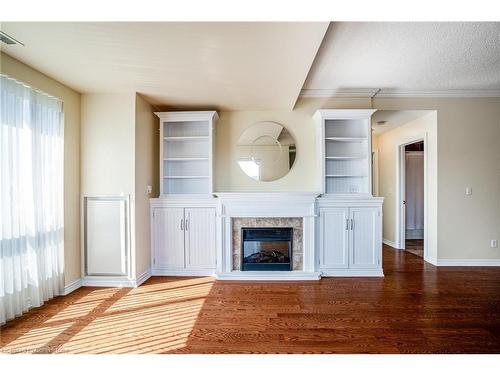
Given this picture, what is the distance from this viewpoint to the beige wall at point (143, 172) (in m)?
3.22

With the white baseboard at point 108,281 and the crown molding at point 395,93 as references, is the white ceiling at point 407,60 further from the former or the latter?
the white baseboard at point 108,281

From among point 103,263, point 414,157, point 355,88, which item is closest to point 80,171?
point 103,263

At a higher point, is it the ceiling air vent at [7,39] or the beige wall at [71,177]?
the ceiling air vent at [7,39]

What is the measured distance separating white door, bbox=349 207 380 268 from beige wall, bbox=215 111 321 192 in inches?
28.8

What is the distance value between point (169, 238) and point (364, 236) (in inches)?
106

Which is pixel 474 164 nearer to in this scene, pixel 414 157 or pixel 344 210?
pixel 344 210

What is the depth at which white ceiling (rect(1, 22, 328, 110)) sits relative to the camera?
1890 mm

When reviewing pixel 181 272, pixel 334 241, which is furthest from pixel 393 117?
pixel 181 272

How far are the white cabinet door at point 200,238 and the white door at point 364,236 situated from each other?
192 cm

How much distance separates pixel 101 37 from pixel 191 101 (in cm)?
155

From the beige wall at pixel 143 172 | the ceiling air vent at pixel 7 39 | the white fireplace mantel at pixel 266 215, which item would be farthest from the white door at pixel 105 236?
the ceiling air vent at pixel 7 39

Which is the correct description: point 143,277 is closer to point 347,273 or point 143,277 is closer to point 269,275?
point 269,275

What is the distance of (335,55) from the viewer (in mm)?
2727

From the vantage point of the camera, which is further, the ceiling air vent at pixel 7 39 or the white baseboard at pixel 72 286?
the white baseboard at pixel 72 286
